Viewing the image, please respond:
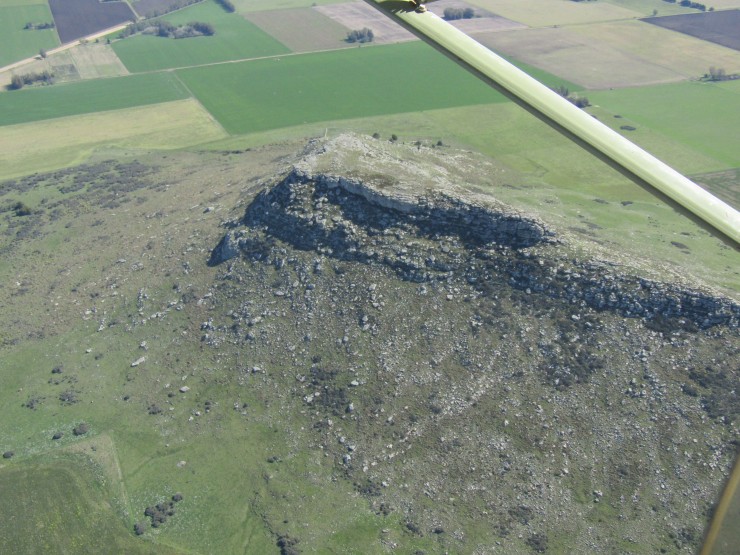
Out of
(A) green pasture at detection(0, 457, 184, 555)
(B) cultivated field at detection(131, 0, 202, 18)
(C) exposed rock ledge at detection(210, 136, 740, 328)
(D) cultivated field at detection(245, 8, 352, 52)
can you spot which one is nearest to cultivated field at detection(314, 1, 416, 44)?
(D) cultivated field at detection(245, 8, 352, 52)

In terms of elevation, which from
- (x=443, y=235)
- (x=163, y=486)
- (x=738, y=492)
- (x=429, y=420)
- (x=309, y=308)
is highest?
(x=738, y=492)

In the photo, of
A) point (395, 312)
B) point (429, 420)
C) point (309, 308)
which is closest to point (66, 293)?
point (309, 308)

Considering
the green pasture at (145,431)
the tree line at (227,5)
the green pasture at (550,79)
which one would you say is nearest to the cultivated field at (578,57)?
the green pasture at (550,79)

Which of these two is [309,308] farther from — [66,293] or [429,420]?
[66,293]

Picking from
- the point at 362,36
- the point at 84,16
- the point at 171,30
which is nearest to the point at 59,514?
the point at 362,36

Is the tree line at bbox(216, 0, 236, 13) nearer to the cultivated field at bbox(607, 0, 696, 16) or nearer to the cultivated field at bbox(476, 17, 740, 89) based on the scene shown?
the cultivated field at bbox(476, 17, 740, 89)

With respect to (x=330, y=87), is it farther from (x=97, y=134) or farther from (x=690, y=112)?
(x=690, y=112)

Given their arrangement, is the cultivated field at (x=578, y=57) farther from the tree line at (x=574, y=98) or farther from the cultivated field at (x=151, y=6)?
the cultivated field at (x=151, y=6)
